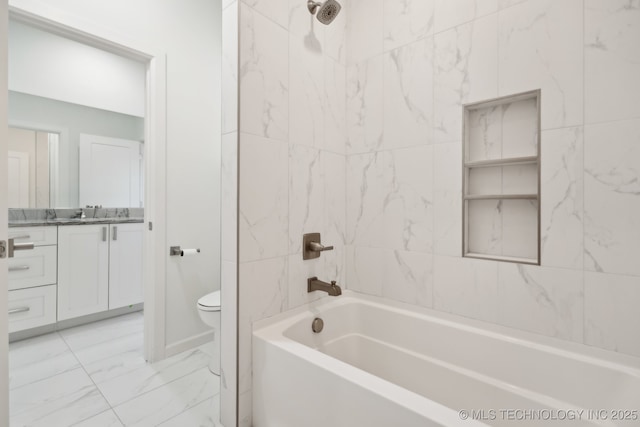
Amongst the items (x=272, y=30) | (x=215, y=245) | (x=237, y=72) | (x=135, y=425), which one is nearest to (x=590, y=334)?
(x=237, y=72)

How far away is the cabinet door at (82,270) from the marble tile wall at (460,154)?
96.9 inches

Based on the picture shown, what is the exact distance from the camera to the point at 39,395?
1.64 metres

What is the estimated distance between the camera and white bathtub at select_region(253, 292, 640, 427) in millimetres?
965

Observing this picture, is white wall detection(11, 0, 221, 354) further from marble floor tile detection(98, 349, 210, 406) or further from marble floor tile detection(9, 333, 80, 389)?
marble floor tile detection(9, 333, 80, 389)

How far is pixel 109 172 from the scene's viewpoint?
11.4ft

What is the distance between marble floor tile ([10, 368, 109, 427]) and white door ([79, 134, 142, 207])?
7.31ft

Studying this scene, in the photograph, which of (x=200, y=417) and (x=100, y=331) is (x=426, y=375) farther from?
(x=100, y=331)

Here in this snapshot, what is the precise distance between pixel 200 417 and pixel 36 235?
7.00 feet

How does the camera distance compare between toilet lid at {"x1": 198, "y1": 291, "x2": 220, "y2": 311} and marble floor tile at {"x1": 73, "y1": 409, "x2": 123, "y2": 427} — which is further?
toilet lid at {"x1": 198, "y1": 291, "x2": 220, "y2": 311}

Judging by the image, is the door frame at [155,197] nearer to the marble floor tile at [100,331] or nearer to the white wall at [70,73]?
the marble floor tile at [100,331]

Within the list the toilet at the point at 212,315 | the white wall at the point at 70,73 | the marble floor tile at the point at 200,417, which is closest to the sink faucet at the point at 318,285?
the toilet at the point at 212,315

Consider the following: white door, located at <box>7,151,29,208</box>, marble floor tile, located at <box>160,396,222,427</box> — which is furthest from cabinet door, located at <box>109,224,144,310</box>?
marble floor tile, located at <box>160,396,222,427</box>

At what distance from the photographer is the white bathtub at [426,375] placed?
965 mm

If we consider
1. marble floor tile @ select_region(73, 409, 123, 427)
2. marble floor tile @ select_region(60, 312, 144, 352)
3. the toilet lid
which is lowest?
marble floor tile @ select_region(60, 312, 144, 352)
